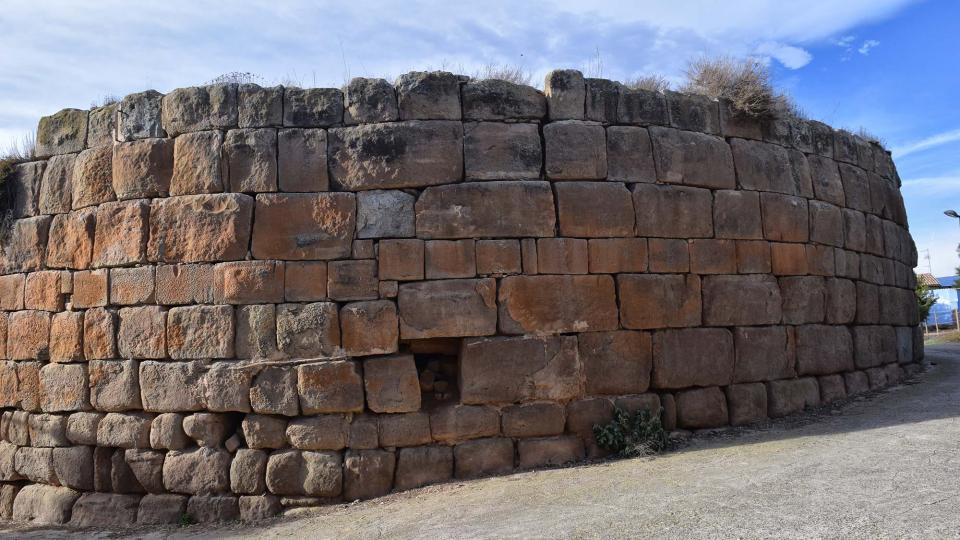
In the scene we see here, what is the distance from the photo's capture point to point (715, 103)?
25.7ft

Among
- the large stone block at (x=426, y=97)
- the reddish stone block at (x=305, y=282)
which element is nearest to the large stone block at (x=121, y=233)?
the reddish stone block at (x=305, y=282)

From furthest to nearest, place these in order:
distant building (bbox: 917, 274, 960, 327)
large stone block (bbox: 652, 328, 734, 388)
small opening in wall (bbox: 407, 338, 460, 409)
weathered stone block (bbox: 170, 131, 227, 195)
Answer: distant building (bbox: 917, 274, 960, 327)
large stone block (bbox: 652, 328, 734, 388)
weathered stone block (bbox: 170, 131, 227, 195)
small opening in wall (bbox: 407, 338, 460, 409)

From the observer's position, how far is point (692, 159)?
295 inches

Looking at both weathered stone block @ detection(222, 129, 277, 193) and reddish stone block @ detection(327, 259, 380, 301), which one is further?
weathered stone block @ detection(222, 129, 277, 193)

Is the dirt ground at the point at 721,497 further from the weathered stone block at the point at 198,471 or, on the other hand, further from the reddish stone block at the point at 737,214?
the reddish stone block at the point at 737,214

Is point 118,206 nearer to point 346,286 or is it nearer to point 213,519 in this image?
point 346,286

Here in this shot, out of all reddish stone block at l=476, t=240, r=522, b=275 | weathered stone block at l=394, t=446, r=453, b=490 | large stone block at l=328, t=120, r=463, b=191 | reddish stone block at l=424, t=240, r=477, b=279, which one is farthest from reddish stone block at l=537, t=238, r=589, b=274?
weathered stone block at l=394, t=446, r=453, b=490

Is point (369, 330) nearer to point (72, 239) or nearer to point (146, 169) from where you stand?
point (146, 169)

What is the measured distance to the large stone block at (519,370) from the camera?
6.56 meters

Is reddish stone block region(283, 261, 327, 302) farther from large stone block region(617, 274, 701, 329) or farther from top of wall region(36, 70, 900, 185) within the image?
large stone block region(617, 274, 701, 329)

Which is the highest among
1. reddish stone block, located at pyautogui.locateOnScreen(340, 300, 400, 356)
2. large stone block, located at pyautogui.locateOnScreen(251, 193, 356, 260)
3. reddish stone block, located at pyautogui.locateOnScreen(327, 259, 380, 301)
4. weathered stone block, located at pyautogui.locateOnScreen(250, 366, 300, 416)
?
large stone block, located at pyautogui.locateOnScreen(251, 193, 356, 260)

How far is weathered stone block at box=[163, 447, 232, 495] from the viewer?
652 cm

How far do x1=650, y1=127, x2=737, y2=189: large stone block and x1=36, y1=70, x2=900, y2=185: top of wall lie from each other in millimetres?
131

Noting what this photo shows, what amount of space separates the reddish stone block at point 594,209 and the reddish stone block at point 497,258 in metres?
0.55
